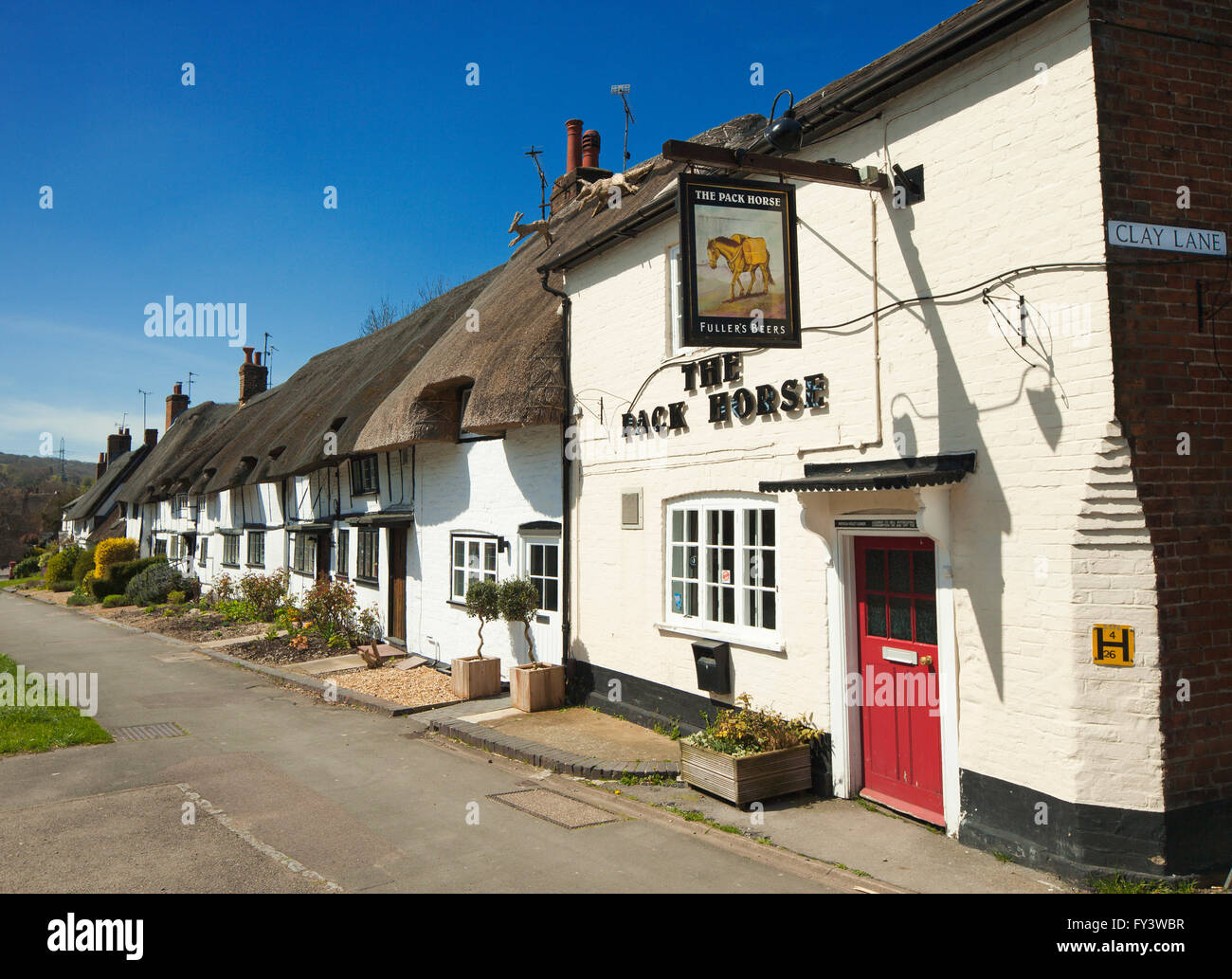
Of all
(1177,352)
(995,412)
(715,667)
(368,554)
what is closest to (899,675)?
(715,667)

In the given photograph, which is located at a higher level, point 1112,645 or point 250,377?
point 250,377

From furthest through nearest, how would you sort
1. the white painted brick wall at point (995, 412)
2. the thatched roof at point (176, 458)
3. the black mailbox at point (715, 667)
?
the thatched roof at point (176, 458) → the black mailbox at point (715, 667) → the white painted brick wall at point (995, 412)

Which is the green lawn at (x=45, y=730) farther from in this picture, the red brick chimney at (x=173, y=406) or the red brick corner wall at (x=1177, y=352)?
the red brick chimney at (x=173, y=406)

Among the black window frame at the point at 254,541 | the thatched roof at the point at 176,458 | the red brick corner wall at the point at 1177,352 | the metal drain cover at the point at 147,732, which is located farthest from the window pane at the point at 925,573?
the thatched roof at the point at 176,458

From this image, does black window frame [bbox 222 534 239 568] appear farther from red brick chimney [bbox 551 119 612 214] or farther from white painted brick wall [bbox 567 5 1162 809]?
white painted brick wall [bbox 567 5 1162 809]

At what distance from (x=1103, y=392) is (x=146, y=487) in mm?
38998

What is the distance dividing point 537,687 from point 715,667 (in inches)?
130

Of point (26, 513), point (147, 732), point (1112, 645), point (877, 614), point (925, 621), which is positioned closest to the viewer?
point (1112, 645)

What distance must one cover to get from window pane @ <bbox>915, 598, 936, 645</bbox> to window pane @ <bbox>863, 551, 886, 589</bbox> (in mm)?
400

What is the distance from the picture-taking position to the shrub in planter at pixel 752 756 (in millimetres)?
7047

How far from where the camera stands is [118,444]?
54.0 meters

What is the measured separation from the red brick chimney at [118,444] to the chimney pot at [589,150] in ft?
161

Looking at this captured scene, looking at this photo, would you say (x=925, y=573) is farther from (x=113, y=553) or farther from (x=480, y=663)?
(x=113, y=553)

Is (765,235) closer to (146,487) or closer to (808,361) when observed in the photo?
(808,361)
